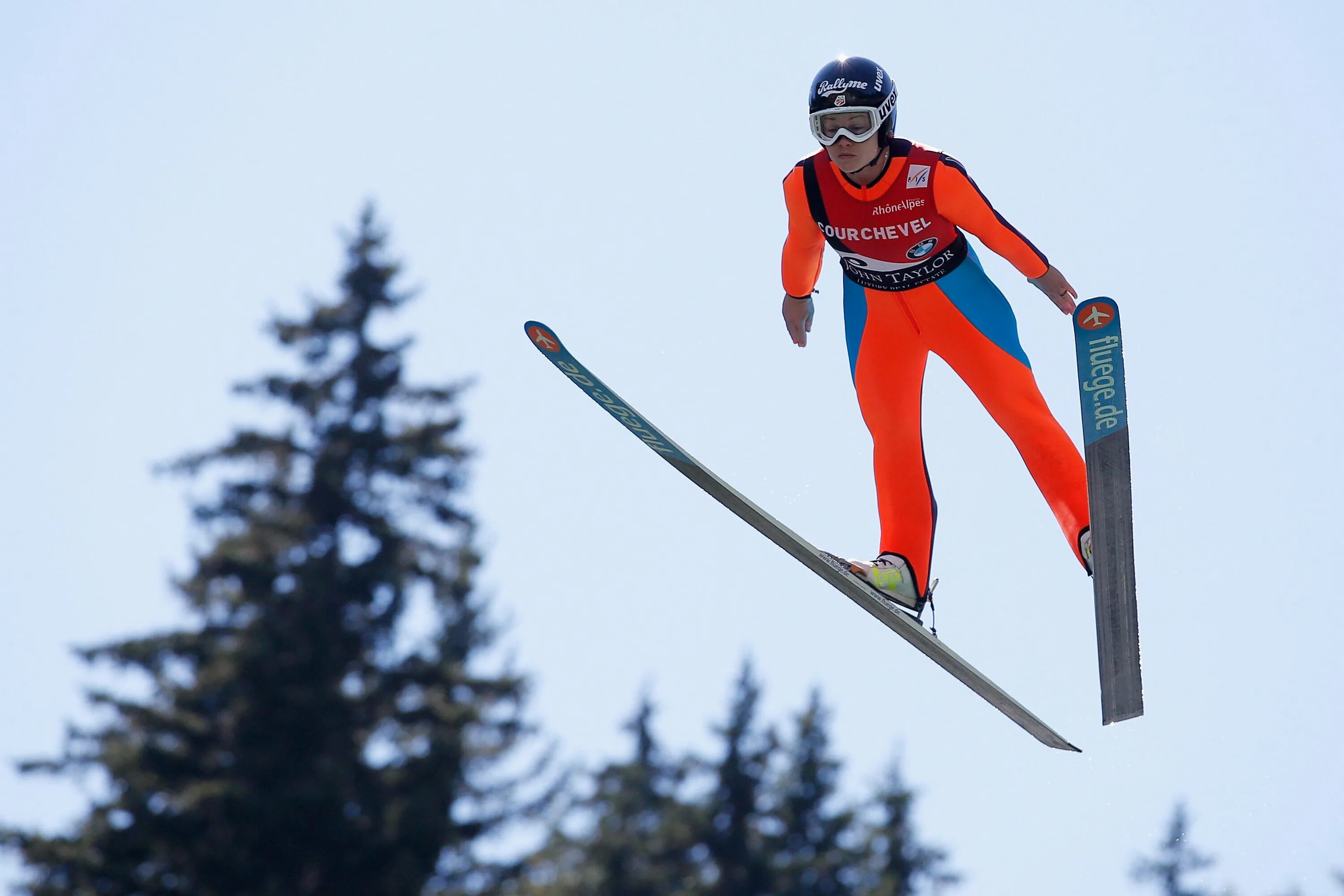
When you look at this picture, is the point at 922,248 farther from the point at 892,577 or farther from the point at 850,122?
the point at 892,577

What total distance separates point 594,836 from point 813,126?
73.7ft

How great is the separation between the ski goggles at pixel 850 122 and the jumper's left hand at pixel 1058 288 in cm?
81

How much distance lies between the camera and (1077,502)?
652 centimetres

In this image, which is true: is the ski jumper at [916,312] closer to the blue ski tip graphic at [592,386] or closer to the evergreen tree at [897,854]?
the blue ski tip graphic at [592,386]

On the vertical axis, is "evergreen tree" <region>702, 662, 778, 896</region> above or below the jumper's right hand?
above

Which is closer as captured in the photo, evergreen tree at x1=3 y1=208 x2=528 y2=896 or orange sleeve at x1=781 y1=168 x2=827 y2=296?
orange sleeve at x1=781 y1=168 x2=827 y2=296

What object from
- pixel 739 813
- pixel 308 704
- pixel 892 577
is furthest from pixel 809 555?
pixel 739 813

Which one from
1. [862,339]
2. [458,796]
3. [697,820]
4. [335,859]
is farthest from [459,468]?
[862,339]

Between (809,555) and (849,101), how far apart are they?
1758 mm

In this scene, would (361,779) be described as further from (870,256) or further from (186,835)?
(870,256)

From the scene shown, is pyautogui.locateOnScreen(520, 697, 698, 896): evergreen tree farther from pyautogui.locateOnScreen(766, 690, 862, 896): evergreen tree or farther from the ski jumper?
the ski jumper

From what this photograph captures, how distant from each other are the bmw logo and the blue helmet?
1.52 feet

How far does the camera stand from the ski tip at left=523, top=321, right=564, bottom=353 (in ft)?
24.3

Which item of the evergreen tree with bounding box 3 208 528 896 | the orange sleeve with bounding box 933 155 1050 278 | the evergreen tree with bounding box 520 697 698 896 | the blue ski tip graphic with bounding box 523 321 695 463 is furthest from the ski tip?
the evergreen tree with bounding box 520 697 698 896
